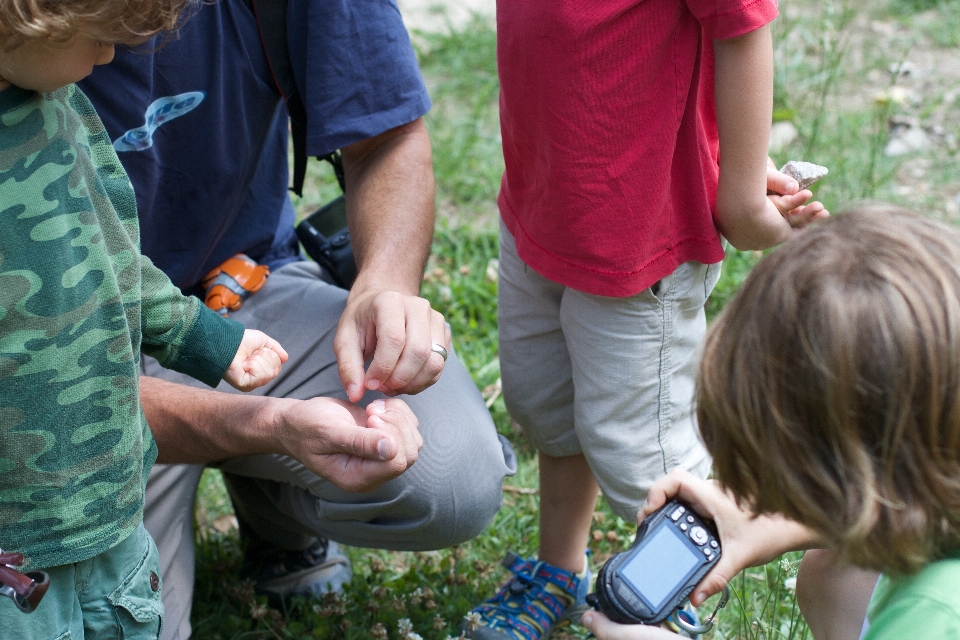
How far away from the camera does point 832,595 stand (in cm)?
153

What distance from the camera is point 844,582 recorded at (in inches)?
59.5

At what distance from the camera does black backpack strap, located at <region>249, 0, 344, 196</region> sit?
1921mm

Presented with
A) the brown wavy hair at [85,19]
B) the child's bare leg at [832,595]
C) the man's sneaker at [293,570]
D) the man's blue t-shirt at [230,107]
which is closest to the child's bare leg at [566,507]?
the man's sneaker at [293,570]

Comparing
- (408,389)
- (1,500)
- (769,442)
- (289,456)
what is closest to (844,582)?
(769,442)

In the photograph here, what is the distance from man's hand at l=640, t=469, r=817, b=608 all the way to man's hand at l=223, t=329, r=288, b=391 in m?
0.63

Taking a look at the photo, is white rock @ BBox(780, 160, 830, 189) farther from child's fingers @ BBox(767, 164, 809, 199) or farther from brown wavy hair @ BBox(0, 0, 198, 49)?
brown wavy hair @ BBox(0, 0, 198, 49)

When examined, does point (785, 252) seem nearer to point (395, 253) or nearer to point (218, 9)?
point (395, 253)

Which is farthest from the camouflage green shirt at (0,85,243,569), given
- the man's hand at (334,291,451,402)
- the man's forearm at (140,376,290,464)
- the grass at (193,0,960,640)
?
the grass at (193,0,960,640)

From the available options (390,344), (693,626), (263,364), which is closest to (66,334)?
(263,364)

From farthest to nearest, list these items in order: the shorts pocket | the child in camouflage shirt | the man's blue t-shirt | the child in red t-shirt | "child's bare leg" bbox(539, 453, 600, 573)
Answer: "child's bare leg" bbox(539, 453, 600, 573), the man's blue t-shirt, the child in red t-shirt, the shorts pocket, the child in camouflage shirt

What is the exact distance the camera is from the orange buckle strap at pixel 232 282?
6.55 ft

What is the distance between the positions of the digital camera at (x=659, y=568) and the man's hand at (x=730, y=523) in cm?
4

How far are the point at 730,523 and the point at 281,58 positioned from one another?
1.19 m

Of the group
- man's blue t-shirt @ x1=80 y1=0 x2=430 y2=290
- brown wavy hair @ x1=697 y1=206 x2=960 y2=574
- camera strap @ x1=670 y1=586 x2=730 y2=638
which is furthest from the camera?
man's blue t-shirt @ x1=80 y1=0 x2=430 y2=290
